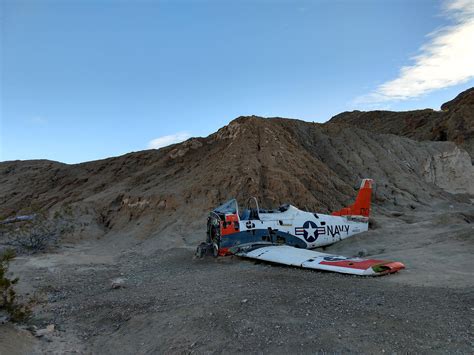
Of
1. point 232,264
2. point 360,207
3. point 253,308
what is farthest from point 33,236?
point 360,207

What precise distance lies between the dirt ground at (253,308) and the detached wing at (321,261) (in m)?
0.20

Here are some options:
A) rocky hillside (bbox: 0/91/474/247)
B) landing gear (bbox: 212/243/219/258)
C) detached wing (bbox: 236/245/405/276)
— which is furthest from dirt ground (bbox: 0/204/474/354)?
rocky hillside (bbox: 0/91/474/247)

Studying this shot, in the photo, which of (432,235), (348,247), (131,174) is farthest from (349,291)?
(131,174)

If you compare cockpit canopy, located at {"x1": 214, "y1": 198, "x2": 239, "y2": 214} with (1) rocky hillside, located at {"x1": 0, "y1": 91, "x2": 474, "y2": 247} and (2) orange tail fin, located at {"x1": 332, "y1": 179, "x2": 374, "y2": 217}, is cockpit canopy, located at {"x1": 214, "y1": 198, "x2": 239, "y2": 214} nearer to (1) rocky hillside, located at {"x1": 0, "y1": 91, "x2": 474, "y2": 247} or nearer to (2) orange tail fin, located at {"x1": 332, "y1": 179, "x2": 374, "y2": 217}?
(1) rocky hillside, located at {"x1": 0, "y1": 91, "x2": 474, "y2": 247}

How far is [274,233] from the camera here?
38.5 ft

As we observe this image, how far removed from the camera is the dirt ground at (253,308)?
4.84 meters

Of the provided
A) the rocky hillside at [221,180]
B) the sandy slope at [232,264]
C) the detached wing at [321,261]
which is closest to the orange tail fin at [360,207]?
the sandy slope at [232,264]

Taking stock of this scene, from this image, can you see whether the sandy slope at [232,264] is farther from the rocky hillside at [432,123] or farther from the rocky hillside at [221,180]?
the rocky hillside at [432,123]

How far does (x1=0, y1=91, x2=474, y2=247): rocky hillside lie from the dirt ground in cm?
549

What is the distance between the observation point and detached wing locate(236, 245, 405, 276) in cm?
800

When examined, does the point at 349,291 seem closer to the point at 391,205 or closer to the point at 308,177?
the point at 308,177

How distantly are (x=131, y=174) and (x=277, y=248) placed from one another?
1501 cm

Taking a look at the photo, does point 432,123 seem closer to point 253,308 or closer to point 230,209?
point 230,209

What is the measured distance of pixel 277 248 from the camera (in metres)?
10.8
